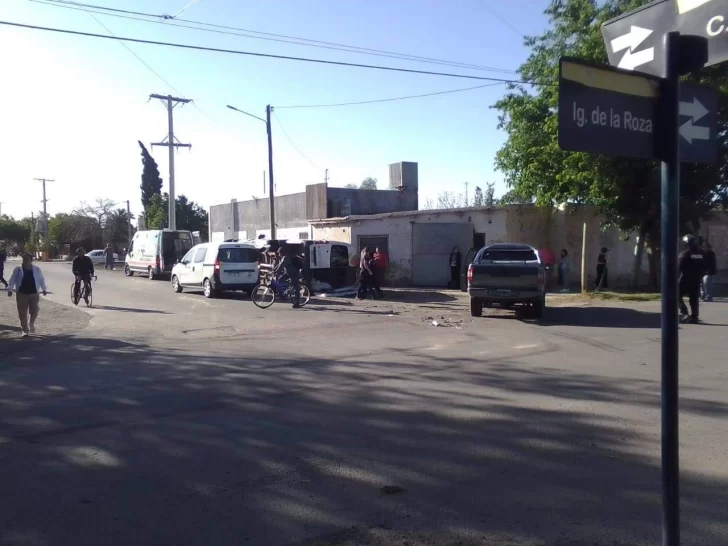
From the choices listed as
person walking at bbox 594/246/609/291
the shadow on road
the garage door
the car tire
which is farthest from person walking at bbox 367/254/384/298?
the shadow on road

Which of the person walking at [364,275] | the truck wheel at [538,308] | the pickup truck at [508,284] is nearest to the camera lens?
the pickup truck at [508,284]

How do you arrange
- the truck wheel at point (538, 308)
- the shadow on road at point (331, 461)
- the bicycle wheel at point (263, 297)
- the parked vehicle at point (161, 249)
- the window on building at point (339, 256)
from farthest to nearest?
the parked vehicle at point (161, 249) < the window on building at point (339, 256) < the bicycle wheel at point (263, 297) < the truck wheel at point (538, 308) < the shadow on road at point (331, 461)

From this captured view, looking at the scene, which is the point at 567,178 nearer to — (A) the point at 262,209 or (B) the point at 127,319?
(B) the point at 127,319

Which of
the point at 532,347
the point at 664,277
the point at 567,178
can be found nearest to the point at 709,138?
the point at 664,277

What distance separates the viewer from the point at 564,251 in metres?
25.3

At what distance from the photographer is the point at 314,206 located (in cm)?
3700

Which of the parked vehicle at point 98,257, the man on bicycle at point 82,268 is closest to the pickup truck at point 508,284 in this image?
the man on bicycle at point 82,268

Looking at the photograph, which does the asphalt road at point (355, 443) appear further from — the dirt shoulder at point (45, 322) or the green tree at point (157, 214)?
the green tree at point (157, 214)

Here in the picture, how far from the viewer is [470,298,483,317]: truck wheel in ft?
58.2

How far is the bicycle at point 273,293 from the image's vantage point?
66.1 feet

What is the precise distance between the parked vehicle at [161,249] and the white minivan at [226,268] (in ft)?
28.6

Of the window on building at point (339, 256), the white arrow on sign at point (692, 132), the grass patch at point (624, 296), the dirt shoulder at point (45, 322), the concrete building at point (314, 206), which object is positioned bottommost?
the dirt shoulder at point (45, 322)

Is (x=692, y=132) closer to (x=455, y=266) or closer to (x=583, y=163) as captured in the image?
(x=583, y=163)

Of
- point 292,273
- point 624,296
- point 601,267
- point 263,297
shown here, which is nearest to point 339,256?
point 292,273
